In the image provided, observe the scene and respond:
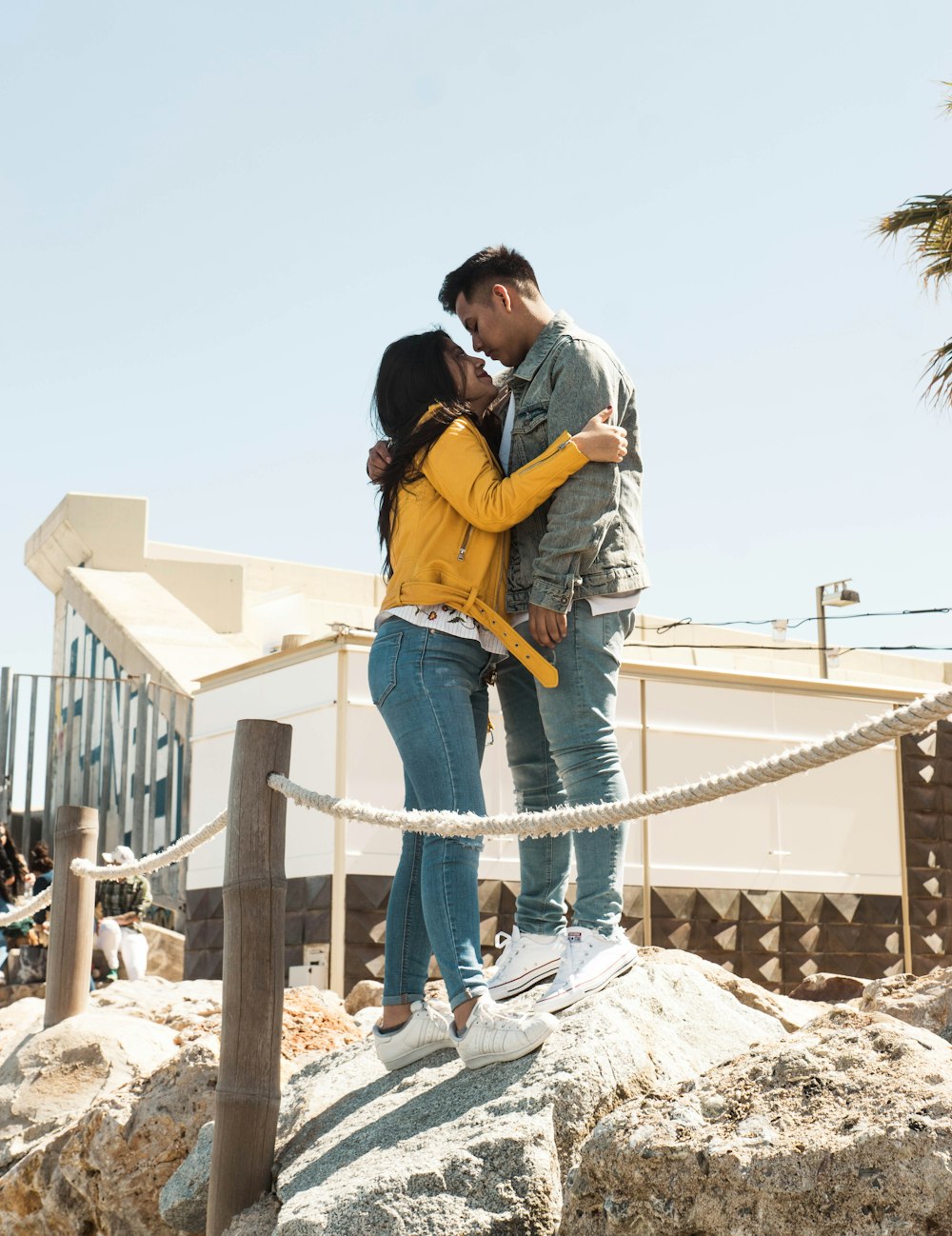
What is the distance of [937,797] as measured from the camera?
10594 mm

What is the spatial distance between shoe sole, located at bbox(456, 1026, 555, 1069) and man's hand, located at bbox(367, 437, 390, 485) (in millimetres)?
1413

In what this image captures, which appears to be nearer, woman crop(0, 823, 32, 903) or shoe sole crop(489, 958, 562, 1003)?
shoe sole crop(489, 958, 562, 1003)

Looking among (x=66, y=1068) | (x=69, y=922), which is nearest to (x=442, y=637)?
(x=66, y=1068)

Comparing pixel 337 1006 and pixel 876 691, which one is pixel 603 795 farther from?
pixel 876 691

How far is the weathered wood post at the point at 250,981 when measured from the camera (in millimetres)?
3318

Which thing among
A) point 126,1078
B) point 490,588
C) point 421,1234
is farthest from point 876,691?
point 421,1234

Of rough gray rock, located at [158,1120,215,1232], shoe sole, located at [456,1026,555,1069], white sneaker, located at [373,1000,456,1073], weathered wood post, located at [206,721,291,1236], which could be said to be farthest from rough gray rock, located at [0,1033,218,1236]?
shoe sole, located at [456,1026,555,1069]

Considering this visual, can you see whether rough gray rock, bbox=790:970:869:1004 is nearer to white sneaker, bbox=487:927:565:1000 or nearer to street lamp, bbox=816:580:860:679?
white sneaker, bbox=487:927:565:1000

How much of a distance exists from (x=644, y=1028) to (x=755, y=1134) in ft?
2.54

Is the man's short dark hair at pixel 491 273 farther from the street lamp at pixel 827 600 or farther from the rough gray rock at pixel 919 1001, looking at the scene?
the street lamp at pixel 827 600

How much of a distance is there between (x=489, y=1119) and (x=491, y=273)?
200 cm

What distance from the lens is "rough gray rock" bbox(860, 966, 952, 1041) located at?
4352mm

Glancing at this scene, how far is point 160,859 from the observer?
4.34m

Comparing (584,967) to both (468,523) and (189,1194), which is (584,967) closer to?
(468,523)
